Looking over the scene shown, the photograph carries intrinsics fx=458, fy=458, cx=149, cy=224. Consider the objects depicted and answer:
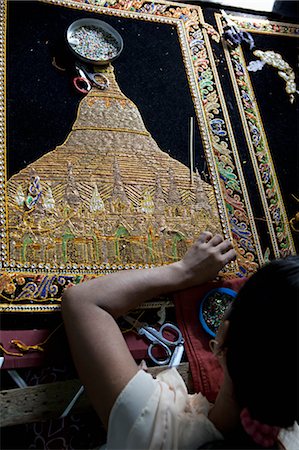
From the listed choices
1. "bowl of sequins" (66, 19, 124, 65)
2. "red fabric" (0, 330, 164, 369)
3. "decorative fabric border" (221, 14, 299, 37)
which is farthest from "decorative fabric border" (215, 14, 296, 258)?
"red fabric" (0, 330, 164, 369)

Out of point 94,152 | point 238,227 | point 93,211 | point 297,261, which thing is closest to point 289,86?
point 238,227

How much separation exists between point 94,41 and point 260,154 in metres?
0.62

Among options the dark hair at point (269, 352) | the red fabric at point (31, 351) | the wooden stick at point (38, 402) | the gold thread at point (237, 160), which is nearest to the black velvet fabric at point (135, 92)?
the gold thread at point (237, 160)

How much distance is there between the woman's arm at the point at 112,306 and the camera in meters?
0.78

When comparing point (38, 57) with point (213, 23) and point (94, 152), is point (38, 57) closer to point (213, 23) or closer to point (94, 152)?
point (94, 152)

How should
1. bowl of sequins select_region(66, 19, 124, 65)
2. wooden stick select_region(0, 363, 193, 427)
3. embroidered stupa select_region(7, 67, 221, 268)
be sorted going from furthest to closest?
bowl of sequins select_region(66, 19, 124, 65), embroidered stupa select_region(7, 67, 221, 268), wooden stick select_region(0, 363, 193, 427)

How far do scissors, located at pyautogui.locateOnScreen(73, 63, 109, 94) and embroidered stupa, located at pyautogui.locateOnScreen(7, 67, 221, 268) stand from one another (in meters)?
0.02

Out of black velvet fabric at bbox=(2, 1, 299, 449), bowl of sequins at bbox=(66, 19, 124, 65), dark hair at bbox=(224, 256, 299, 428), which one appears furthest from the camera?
bowl of sequins at bbox=(66, 19, 124, 65)

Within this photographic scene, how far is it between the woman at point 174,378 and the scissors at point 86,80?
0.65 m

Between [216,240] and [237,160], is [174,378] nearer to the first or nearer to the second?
[216,240]

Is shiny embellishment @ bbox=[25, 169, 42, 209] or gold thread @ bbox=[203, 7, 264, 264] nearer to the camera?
shiny embellishment @ bbox=[25, 169, 42, 209]

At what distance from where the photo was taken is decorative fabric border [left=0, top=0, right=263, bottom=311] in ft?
3.39

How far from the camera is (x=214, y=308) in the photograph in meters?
1.09

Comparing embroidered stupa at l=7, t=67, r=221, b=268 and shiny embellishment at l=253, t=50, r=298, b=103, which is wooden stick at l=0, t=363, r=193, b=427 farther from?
shiny embellishment at l=253, t=50, r=298, b=103
